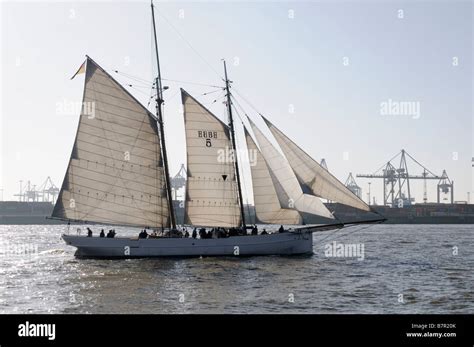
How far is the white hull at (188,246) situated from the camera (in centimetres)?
4731

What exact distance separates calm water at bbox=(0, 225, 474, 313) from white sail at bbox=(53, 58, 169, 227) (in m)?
4.13

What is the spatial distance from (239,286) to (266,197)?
1507cm

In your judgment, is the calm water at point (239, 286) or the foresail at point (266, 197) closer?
the calm water at point (239, 286)

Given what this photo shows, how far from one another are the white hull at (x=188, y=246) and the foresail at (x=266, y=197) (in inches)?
77.7

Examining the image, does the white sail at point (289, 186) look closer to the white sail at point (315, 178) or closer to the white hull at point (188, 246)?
the white sail at point (315, 178)

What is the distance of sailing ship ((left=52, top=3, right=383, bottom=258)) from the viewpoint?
4488cm

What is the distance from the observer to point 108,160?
148ft

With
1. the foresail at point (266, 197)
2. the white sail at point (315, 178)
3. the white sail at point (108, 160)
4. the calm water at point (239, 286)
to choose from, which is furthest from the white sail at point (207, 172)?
the white sail at point (315, 178)

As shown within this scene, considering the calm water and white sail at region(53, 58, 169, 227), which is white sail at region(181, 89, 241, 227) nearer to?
white sail at region(53, 58, 169, 227)

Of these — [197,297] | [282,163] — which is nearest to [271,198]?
[282,163]

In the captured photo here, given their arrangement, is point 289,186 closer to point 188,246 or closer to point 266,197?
point 266,197

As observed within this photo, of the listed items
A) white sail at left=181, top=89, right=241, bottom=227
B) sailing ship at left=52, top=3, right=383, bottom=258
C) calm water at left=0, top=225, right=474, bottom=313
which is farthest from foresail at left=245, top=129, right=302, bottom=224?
calm water at left=0, top=225, right=474, bottom=313
